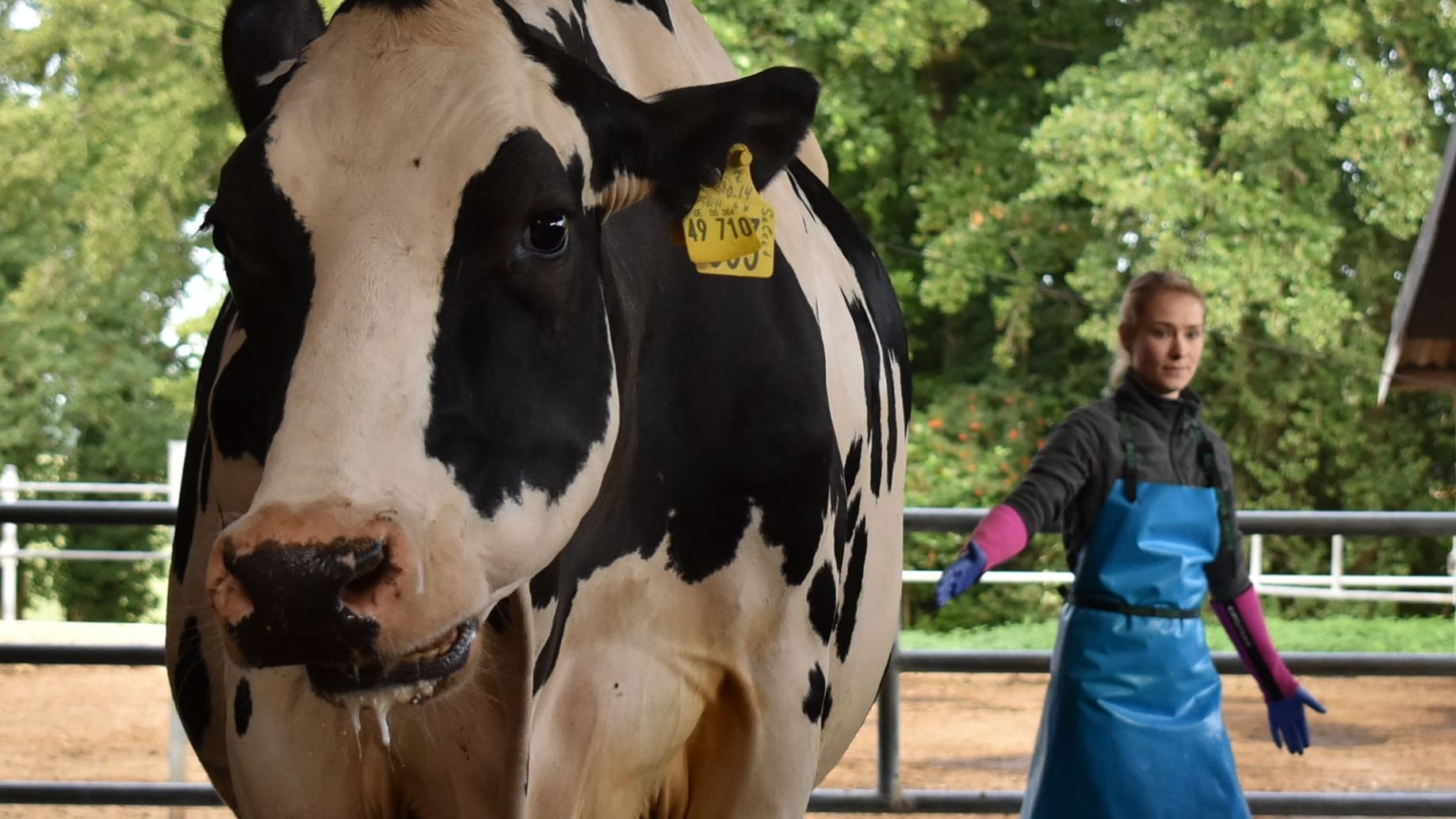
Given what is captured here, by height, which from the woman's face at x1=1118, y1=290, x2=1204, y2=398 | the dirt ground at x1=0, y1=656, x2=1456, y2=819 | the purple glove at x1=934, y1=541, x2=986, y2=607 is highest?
the woman's face at x1=1118, y1=290, x2=1204, y2=398

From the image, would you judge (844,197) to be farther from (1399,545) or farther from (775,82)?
(775,82)

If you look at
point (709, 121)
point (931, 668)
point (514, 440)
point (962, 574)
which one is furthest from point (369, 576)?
point (931, 668)

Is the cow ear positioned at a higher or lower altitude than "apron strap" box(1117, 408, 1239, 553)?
higher

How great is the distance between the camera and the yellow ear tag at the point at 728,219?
2.11 m

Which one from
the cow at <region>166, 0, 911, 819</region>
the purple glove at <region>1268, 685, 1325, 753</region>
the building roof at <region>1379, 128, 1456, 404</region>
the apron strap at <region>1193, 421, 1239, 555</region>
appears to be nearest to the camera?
the cow at <region>166, 0, 911, 819</region>

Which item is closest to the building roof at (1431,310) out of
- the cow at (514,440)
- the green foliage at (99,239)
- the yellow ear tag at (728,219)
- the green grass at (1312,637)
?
the green grass at (1312,637)

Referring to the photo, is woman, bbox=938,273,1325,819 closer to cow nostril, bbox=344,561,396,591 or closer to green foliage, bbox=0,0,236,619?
cow nostril, bbox=344,561,396,591

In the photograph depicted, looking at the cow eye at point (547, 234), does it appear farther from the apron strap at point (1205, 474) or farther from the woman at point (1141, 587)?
the apron strap at point (1205, 474)

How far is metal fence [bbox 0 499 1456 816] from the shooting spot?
170 inches

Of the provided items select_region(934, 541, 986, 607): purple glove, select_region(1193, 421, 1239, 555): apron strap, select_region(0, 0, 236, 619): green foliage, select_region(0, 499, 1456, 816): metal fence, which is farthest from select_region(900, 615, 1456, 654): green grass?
select_region(934, 541, 986, 607): purple glove

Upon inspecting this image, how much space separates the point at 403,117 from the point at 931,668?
9.76 ft

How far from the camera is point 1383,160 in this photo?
1397cm

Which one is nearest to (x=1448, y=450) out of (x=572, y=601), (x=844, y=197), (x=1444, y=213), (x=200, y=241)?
(x=844, y=197)

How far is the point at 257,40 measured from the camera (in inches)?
87.1
